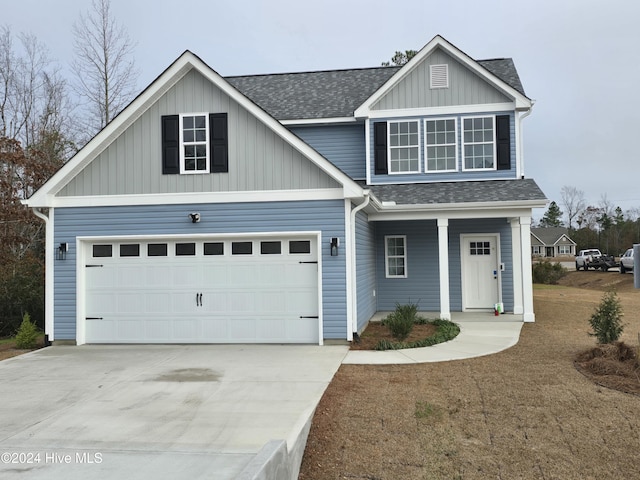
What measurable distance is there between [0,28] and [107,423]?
26.8 metres

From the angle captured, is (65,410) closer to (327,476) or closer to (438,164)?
(327,476)

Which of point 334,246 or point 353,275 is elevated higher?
point 334,246

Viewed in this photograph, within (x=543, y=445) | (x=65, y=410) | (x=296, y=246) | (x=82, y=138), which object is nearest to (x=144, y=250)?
(x=296, y=246)

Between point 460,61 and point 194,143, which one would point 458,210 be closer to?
point 460,61

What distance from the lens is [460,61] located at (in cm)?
1463

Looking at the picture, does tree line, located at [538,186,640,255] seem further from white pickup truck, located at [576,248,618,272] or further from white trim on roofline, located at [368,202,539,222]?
white trim on roofline, located at [368,202,539,222]

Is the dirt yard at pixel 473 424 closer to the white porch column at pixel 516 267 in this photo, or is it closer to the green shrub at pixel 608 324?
the green shrub at pixel 608 324

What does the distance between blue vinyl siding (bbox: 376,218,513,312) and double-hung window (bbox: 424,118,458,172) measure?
1.66 m

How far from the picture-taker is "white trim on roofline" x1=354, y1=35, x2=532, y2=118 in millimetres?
14195

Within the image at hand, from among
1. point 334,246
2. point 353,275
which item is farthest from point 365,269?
point 334,246

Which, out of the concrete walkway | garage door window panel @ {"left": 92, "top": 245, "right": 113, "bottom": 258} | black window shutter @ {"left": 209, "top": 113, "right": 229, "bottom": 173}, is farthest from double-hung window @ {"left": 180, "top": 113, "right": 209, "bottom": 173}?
the concrete walkway

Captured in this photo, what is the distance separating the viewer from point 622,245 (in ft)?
189

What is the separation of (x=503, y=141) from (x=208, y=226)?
819cm

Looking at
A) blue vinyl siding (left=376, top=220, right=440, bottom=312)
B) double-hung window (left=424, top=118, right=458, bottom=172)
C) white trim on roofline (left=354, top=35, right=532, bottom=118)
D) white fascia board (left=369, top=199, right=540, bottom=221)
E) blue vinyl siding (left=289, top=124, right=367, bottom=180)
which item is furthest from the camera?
blue vinyl siding (left=289, top=124, right=367, bottom=180)
